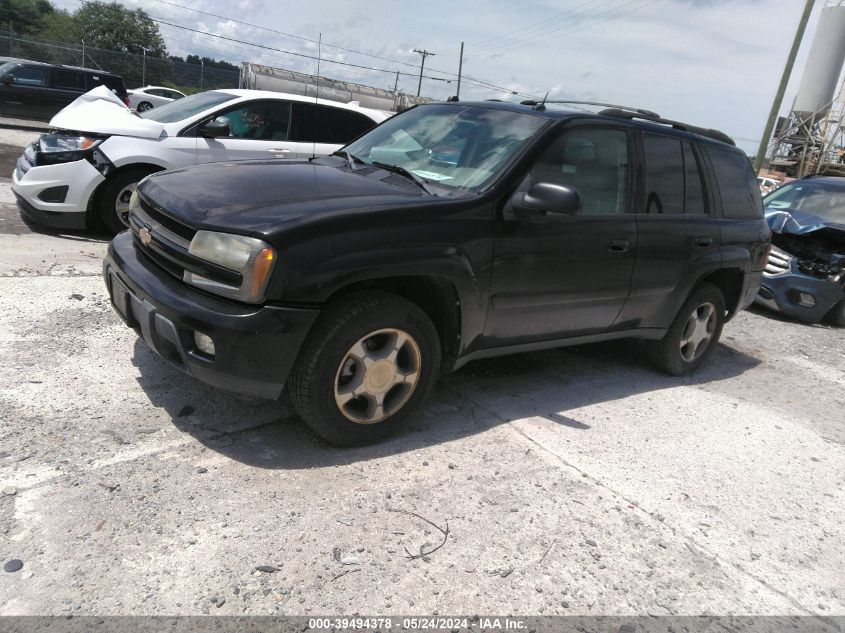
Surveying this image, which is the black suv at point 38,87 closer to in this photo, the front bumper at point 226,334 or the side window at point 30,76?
the side window at point 30,76

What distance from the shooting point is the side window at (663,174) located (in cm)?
419

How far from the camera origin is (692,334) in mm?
4969

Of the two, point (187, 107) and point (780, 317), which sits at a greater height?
point (187, 107)

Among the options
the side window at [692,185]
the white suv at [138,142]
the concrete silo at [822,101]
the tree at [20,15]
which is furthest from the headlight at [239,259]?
the tree at [20,15]

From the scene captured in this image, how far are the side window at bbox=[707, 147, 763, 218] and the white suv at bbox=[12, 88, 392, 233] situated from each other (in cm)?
387

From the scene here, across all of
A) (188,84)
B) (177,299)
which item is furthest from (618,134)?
(188,84)

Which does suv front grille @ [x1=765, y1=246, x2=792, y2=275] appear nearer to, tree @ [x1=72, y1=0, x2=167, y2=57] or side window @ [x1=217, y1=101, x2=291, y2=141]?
side window @ [x1=217, y1=101, x2=291, y2=141]

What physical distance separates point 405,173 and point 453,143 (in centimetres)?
38

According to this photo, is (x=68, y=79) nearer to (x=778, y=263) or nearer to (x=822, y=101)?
(x=778, y=263)

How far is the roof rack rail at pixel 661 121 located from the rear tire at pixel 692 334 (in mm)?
1151

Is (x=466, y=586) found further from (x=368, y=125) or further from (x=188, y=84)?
(x=188, y=84)

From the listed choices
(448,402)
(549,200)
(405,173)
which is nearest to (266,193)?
(405,173)

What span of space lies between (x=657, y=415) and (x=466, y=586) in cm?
232

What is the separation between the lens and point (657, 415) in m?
4.20
